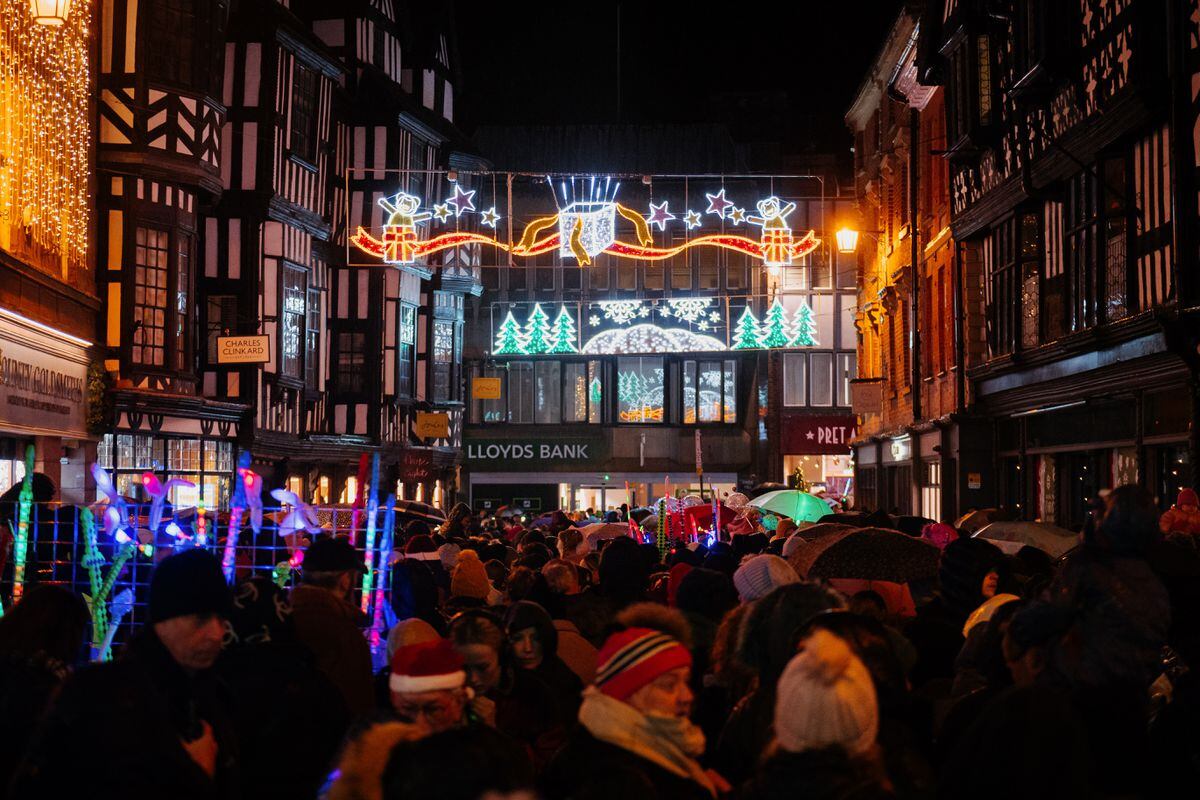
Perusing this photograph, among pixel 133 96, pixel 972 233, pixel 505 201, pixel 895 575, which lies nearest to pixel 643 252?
pixel 972 233

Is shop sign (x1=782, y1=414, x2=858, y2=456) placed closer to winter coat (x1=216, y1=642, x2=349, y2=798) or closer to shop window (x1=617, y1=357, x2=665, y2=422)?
shop window (x1=617, y1=357, x2=665, y2=422)

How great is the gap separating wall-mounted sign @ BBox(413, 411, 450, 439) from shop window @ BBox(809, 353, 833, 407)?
1491 centimetres

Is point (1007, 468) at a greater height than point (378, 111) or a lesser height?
lesser

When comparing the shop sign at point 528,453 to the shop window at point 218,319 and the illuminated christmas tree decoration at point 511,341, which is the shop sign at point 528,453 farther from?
the shop window at point 218,319

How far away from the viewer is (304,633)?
671 cm

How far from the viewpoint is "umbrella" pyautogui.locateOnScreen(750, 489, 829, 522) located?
22.4 m

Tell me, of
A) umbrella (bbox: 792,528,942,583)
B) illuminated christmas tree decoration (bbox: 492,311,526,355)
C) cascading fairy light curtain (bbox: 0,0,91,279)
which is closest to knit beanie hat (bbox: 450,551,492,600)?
umbrella (bbox: 792,528,942,583)

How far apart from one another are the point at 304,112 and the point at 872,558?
2616cm

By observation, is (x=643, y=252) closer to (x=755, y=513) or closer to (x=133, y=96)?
(x=755, y=513)

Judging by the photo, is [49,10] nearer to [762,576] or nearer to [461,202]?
[762,576]

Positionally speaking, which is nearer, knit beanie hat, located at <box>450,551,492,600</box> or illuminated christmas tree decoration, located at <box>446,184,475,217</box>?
knit beanie hat, located at <box>450,551,492,600</box>

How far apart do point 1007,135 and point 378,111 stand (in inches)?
827

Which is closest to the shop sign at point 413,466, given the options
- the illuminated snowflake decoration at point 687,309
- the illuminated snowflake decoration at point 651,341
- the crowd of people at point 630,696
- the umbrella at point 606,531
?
the umbrella at point 606,531

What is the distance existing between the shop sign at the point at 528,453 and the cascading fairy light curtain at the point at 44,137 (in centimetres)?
3047
